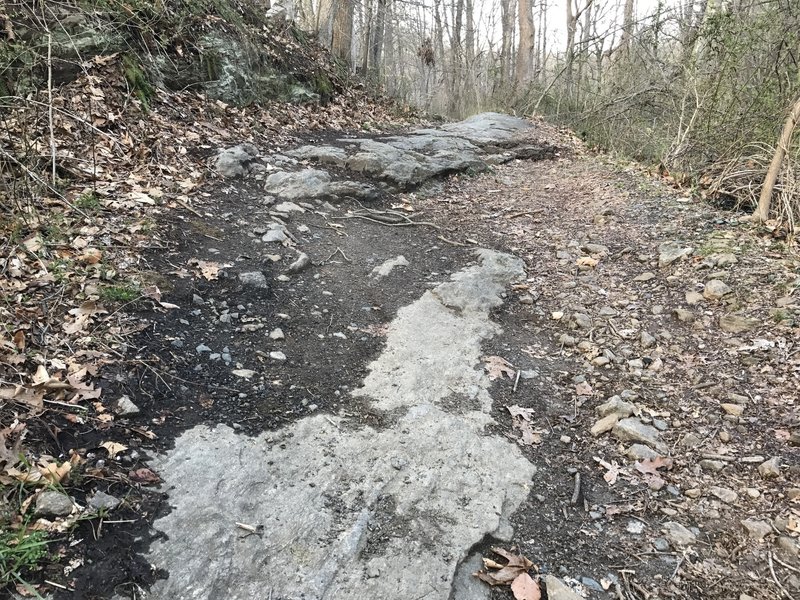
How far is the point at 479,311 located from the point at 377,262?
111cm

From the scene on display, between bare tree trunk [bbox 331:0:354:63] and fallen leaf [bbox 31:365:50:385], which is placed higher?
bare tree trunk [bbox 331:0:354:63]

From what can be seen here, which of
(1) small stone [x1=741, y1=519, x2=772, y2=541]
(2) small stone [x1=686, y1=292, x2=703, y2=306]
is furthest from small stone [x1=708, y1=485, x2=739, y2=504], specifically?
(2) small stone [x1=686, y1=292, x2=703, y2=306]

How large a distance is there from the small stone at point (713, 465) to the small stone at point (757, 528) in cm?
31

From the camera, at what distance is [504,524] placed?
220cm

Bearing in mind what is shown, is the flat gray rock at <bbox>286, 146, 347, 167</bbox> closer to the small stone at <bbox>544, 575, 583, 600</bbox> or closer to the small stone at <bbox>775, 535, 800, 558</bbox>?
the small stone at <bbox>544, 575, 583, 600</bbox>

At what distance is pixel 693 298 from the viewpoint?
3709 millimetres

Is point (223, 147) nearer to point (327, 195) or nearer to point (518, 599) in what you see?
point (327, 195)

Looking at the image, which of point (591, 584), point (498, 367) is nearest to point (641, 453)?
point (591, 584)

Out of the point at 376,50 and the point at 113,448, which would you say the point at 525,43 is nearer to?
the point at 376,50

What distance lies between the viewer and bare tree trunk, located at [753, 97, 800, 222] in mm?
4211

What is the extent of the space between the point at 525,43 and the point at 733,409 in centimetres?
1292

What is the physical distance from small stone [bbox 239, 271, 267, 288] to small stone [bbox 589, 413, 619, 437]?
2.40 m

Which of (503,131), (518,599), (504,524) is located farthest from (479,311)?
(503,131)

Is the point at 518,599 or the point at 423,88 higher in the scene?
the point at 423,88
